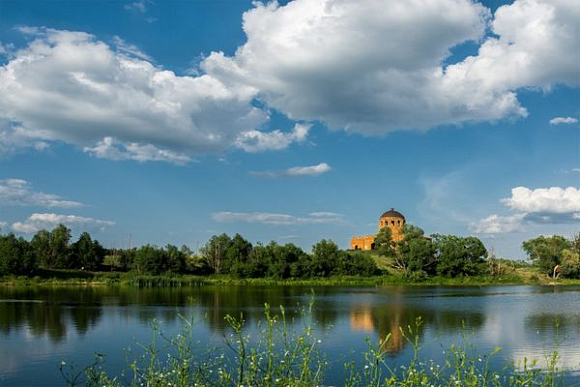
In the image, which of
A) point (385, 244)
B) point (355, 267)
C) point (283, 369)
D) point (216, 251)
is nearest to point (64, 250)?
point (216, 251)

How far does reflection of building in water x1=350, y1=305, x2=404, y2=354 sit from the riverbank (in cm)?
4319

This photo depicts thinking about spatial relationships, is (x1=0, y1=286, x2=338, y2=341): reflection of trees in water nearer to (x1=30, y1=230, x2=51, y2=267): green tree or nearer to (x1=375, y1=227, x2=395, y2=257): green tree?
(x1=30, y1=230, x2=51, y2=267): green tree

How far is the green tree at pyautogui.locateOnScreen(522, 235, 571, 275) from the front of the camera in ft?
310

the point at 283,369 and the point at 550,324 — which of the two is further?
the point at 550,324

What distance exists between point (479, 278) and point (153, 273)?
53.8 m

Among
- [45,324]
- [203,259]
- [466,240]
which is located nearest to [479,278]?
[466,240]

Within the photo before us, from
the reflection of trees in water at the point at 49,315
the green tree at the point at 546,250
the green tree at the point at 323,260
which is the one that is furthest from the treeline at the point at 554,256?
the reflection of trees in water at the point at 49,315

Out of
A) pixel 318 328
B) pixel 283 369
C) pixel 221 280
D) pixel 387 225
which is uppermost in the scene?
pixel 387 225

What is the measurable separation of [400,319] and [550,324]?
8.47 m

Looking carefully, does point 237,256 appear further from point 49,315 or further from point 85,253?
point 49,315

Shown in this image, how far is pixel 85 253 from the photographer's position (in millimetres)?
97625

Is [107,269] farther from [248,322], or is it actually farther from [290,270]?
[248,322]

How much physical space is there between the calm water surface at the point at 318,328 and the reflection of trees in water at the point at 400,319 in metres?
0.06

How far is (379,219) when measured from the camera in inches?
4985
